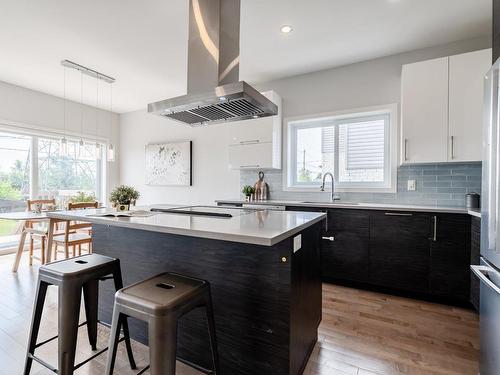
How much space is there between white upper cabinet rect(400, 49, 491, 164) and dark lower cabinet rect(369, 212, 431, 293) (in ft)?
2.16

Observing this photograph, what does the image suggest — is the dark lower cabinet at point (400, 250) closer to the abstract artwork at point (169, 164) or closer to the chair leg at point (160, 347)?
the chair leg at point (160, 347)

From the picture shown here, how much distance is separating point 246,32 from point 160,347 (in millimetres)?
2783

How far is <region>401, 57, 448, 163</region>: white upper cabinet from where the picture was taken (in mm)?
2627

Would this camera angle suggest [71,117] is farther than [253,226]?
Yes

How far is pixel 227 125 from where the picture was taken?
14.2ft

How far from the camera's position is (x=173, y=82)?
405cm

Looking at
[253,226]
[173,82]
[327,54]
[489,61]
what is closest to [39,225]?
[173,82]

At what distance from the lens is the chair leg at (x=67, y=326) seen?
1358 millimetres

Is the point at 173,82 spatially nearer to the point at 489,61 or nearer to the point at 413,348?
the point at 489,61

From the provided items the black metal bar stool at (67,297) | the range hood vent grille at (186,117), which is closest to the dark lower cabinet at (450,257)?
the range hood vent grille at (186,117)

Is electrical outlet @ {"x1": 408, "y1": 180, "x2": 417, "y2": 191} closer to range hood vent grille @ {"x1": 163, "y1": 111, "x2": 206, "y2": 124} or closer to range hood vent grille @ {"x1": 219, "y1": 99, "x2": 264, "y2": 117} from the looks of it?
range hood vent grille @ {"x1": 219, "y1": 99, "x2": 264, "y2": 117}

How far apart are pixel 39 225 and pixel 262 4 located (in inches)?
163

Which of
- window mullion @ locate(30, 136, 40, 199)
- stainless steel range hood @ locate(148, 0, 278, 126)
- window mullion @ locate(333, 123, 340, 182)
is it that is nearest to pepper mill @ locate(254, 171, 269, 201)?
window mullion @ locate(333, 123, 340, 182)

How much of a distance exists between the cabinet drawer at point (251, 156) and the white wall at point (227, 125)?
512mm
